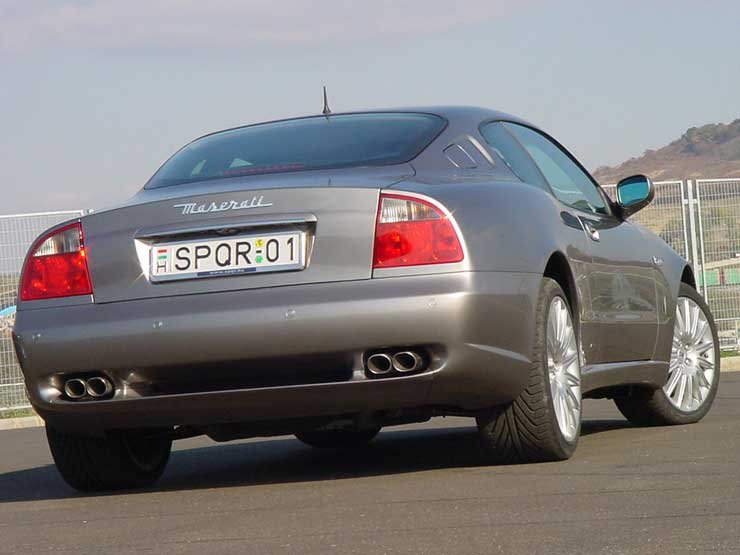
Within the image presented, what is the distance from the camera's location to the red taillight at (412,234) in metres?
5.40

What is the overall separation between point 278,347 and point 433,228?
0.67 metres

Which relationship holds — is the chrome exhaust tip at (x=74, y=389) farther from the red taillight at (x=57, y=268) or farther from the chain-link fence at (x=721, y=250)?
the chain-link fence at (x=721, y=250)

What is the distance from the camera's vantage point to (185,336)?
17.9ft

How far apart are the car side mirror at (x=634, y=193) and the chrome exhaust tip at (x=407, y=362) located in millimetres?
2543

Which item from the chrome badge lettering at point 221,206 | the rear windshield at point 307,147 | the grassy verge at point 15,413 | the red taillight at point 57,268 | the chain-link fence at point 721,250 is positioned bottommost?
the grassy verge at point 15,413

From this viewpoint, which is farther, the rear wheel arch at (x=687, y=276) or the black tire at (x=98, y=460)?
the rear wheel arch at (x=687, y=276)

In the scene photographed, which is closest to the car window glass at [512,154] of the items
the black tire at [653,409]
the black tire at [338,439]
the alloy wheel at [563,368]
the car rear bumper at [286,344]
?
the alloy wheel at [563,368]

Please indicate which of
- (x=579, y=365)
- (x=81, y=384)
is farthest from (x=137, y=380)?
(x=579, y=365)

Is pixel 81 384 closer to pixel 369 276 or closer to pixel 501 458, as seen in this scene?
pixel 369 276

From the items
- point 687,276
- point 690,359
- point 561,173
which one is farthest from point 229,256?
point 687,276

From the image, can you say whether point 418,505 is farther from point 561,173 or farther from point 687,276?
point 687,276

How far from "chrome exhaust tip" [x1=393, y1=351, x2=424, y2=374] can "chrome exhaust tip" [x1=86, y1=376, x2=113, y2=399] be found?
106cm

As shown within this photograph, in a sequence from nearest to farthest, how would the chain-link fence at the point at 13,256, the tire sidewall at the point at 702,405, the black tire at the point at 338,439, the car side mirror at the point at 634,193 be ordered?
the car side mirror at the point at 634,193, the tire sidewall at the point at 702,405, the black tire at the point at 338,439, the chain-link fence at the point at 13,256

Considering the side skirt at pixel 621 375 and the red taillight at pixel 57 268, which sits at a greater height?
the red taillight at pixel 57 268
